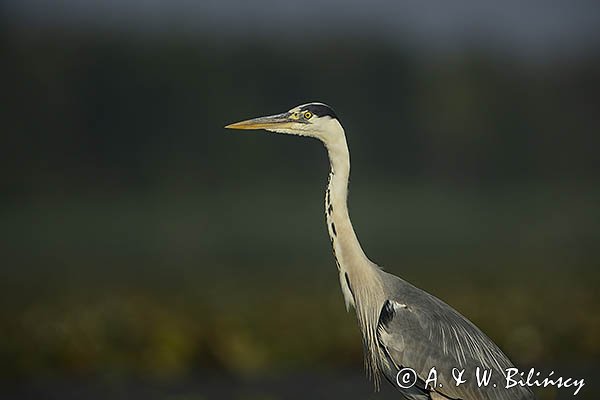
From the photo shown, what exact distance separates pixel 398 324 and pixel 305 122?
34.5 inches

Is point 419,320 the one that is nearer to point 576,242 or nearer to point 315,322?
point 315,322

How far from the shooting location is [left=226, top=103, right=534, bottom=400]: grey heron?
12.1 ft

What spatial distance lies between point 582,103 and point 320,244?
15489mm

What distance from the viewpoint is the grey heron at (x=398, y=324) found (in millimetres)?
3676

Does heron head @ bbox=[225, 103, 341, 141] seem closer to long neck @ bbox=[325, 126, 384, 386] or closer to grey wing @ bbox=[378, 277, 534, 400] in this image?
long neck @ bbox=[325, 126, 384, 386]

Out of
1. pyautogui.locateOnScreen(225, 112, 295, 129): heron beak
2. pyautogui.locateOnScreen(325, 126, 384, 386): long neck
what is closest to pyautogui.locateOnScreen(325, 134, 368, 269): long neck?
pyautogui.locateOnScreen(325, 126, 384, 386): long neck

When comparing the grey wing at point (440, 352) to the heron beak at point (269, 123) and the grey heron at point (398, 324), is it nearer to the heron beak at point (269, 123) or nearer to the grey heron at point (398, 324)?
the grey heron at point (398, 324)

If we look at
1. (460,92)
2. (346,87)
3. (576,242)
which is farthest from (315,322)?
(460,92)

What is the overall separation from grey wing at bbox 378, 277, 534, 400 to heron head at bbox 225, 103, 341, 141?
2.49 ft

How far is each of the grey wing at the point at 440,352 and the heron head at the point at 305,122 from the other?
759 mm

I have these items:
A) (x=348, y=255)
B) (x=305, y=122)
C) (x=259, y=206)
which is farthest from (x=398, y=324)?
(x=259, y=206)

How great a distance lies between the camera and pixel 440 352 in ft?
12.1

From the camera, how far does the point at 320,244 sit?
564 inches

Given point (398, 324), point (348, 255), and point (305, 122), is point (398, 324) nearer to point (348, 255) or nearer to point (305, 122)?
point (348, 255)
